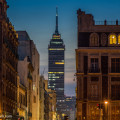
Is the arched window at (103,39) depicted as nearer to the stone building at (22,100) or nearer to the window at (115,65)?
the window at (115,65)

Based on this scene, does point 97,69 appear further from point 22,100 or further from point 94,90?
point 22,100

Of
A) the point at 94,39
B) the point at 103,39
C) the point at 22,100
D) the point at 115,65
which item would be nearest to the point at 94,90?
the point at 115,65

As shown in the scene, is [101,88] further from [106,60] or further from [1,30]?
[1,30]

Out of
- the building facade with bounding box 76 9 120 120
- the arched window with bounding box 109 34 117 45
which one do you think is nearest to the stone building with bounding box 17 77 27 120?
the building facade with bounding box 76 9 120 120

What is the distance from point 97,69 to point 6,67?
21281 millimetres

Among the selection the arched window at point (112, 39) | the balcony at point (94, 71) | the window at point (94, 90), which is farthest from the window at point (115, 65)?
the window at point (94, 90)

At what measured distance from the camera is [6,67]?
89062mm

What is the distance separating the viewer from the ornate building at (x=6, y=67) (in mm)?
83500

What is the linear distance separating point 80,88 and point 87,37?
1194cm

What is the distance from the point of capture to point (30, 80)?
146750 millimetres

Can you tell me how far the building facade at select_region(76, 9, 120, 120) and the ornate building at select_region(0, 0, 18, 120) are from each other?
14.4 meters

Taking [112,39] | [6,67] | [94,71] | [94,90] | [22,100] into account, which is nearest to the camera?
[6,67]

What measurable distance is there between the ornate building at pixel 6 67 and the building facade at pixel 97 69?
14416 mm

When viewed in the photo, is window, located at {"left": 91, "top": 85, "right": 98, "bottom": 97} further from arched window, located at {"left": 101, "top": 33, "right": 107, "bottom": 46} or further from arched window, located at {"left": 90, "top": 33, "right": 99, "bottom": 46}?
arched window, located at {"left": 101, "top": 33, "right": 107, "bottom": 46}
